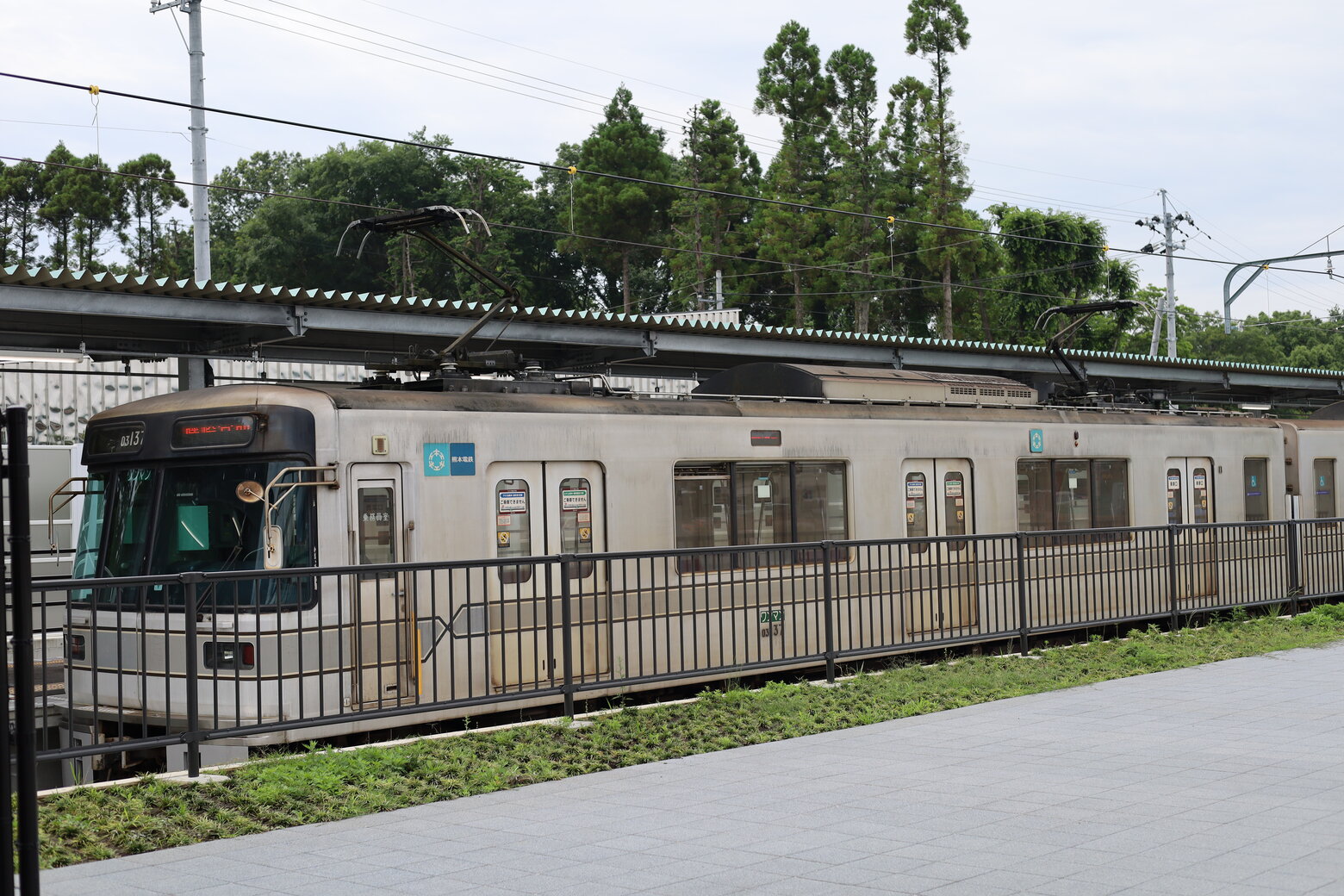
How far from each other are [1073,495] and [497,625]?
29.2ft

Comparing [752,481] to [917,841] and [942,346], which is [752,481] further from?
[942,346]

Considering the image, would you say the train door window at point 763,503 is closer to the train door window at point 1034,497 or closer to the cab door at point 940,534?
the cab door at point 940,534

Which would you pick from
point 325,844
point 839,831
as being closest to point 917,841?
point 839,831

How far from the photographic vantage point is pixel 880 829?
271 inches

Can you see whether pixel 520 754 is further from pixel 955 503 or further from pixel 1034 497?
pixel 1034 497

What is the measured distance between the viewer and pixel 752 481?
46.2 feet

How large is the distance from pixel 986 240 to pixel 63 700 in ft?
163

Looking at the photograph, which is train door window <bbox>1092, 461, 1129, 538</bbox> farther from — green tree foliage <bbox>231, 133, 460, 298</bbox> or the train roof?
green tree foliage <bbox>231, 133, 460, 298</bbox>

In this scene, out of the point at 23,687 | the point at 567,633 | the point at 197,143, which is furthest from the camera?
the point at 197,143

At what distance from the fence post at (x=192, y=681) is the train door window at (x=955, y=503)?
9.46 m

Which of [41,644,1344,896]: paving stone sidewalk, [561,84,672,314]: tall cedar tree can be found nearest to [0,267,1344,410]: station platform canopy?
[41,644,1344,896]: paving stone sidewalk

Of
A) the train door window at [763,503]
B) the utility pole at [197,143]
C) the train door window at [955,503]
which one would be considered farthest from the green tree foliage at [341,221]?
the train door window at [763,503]

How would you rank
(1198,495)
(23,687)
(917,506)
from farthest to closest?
1. (1198,495)
2. (917,506)
3. (23,687)

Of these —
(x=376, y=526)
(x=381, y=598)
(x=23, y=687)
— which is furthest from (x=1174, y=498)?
(x=23, y=687)
